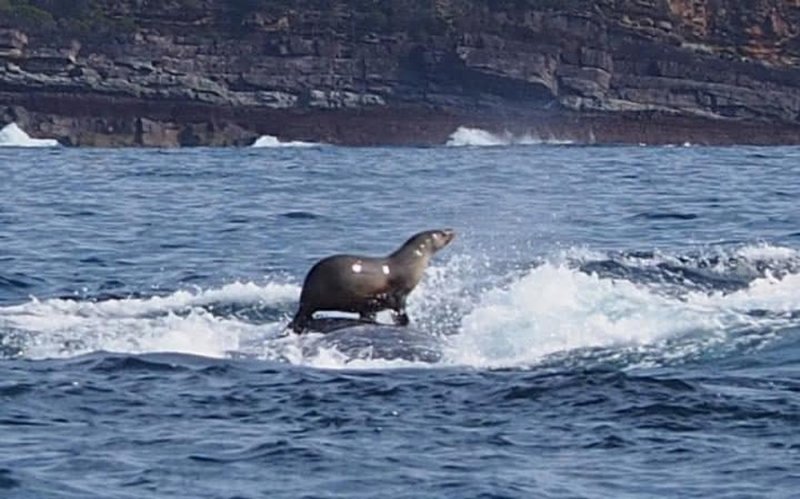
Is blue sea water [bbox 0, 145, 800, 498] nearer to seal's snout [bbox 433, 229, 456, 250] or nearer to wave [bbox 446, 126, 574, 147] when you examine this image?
seal's snout [bbox 433, 229, 456, 250]

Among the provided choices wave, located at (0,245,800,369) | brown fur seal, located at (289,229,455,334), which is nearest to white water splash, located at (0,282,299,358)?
wave, located at (0,245,800,369)

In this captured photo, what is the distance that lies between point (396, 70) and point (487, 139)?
30.2 feet

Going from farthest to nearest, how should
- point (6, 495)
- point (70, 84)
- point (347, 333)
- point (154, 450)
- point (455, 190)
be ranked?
1. point (70, 84)
2. point (455, 190)
3. point (347, 333)
4. point (154, 450)
5. point (6, 495)

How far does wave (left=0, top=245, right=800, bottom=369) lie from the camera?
17094 mm

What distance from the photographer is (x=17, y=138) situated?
74500 millimetres

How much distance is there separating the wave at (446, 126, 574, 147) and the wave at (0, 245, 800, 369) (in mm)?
52269

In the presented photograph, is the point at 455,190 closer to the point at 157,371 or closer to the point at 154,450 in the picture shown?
the point at 157,371

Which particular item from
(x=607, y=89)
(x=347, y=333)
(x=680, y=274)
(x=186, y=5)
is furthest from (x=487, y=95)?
(x=347, y=333)

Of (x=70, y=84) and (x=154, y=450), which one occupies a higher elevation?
(x=154, y=450)

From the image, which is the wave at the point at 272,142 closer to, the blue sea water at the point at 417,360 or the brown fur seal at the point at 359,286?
the blue sea water at the point at 417,360

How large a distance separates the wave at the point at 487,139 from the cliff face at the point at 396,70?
2.98 ft

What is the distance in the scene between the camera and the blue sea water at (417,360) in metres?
12.5

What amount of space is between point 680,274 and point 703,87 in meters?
61.8

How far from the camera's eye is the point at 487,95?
82.1 metres
